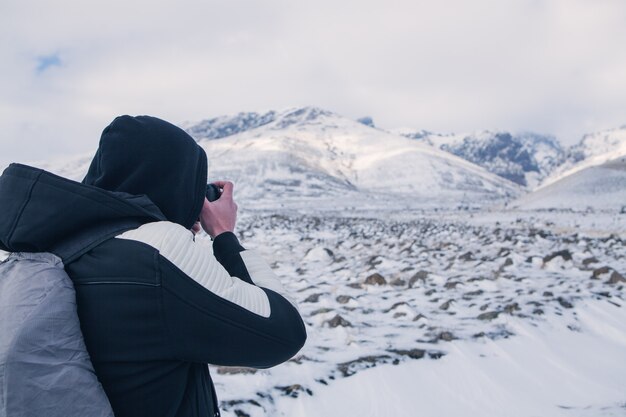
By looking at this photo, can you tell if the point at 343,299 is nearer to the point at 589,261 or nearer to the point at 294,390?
the point at 294,390

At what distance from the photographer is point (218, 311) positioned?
1.34 meters

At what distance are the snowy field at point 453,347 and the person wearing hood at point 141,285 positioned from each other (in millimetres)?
2043

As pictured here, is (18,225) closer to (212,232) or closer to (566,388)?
(212,232)

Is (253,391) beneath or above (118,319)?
beneath

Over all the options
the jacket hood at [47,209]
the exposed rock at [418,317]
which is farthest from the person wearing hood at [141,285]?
the exposed rock at [418,317]

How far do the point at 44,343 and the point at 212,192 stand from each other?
3.29 feet

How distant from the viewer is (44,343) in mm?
1116

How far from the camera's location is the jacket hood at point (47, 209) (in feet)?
4.08

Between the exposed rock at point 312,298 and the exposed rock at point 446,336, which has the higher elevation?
the exposed rock at point 446,336

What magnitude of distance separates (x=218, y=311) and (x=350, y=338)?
11.8 ft

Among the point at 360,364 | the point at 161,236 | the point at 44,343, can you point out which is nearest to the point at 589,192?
the point at 360,364

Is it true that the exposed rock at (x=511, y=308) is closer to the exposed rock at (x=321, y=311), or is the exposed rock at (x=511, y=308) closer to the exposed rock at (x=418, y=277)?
the exposed rock at (x=418, y=277)

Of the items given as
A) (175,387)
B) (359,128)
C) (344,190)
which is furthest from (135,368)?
(359,128)

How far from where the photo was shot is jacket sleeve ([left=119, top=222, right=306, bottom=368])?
4.16ft
